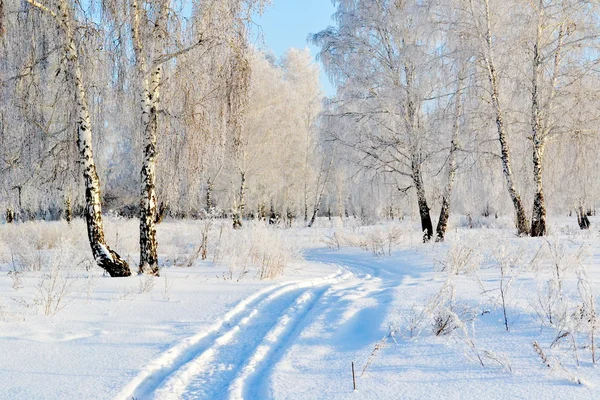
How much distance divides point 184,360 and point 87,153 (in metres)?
4.90

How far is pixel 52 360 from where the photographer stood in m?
3.08

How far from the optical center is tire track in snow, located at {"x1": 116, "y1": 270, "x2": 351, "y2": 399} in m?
2.67

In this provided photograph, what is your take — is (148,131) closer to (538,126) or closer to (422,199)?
(422,199)

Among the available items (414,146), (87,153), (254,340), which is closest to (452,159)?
(414,146)

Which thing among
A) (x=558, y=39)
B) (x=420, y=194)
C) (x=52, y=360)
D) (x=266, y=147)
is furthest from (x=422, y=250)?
(x=266, y=147)

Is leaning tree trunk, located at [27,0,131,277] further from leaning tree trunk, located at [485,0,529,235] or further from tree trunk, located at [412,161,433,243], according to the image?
leaning tree trunk, located at [485,0,529,235]

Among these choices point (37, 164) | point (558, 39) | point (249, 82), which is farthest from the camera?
point (558, 39)

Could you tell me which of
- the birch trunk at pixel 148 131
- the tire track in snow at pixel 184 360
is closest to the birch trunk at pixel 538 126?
the tire track in snow at pixel 184 360

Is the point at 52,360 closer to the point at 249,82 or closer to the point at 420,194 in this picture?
the point at 249,82

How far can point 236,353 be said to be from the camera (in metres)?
3.42

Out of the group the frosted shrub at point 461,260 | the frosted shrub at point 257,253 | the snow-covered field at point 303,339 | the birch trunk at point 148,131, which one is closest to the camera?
the snow-covered field at point 303,339

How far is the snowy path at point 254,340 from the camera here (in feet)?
8.89

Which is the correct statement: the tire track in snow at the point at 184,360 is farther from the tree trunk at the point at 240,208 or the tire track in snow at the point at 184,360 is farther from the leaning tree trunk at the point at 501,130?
the tree trunk at the point at 240,208

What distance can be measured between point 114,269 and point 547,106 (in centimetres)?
1088
